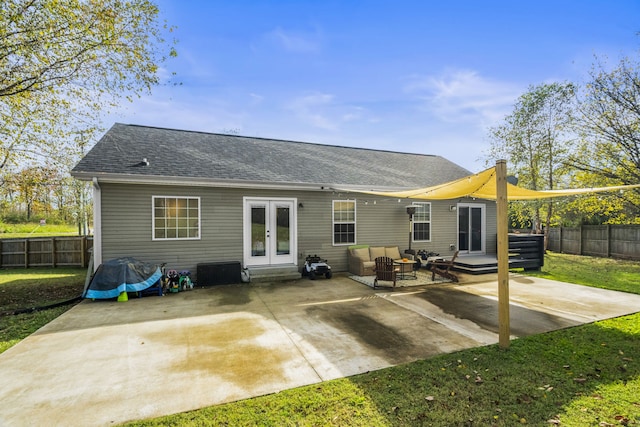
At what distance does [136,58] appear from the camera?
6836 mm

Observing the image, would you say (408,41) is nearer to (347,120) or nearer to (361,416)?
(347,120)

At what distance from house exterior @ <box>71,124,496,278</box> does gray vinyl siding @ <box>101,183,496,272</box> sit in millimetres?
25

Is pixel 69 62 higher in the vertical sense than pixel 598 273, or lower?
higher

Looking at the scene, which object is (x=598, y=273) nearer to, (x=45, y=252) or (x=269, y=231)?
(x=269, y=231)

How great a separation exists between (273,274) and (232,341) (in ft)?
13.0

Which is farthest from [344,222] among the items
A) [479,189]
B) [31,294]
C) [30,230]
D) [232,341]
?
[30,230]

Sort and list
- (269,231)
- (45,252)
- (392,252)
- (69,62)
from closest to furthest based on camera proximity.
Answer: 1. (69,62)
2. (269,231)
3. (392,252)
4. (45,252)

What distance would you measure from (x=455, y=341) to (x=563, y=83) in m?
16.9

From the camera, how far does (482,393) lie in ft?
9.23

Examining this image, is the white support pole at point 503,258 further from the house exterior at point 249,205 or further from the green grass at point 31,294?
the green grass at point 31,294

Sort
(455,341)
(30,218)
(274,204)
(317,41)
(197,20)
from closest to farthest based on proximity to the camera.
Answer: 1. (455,341)
2. (197,20)
3. (274,204)
4. (317,41)
5. (30,218)

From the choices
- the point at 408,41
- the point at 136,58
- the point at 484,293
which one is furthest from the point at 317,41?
the point at 484,293

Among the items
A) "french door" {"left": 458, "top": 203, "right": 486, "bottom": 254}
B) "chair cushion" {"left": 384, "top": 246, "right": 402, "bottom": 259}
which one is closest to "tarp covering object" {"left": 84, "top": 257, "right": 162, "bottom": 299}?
"chair cushion" {"left": 384, "top": 246, "right": 402, "bottom": 259}

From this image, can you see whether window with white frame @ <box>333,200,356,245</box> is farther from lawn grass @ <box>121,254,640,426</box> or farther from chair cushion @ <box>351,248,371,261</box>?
lawn grass @ <box>121,254,640,426</box>
